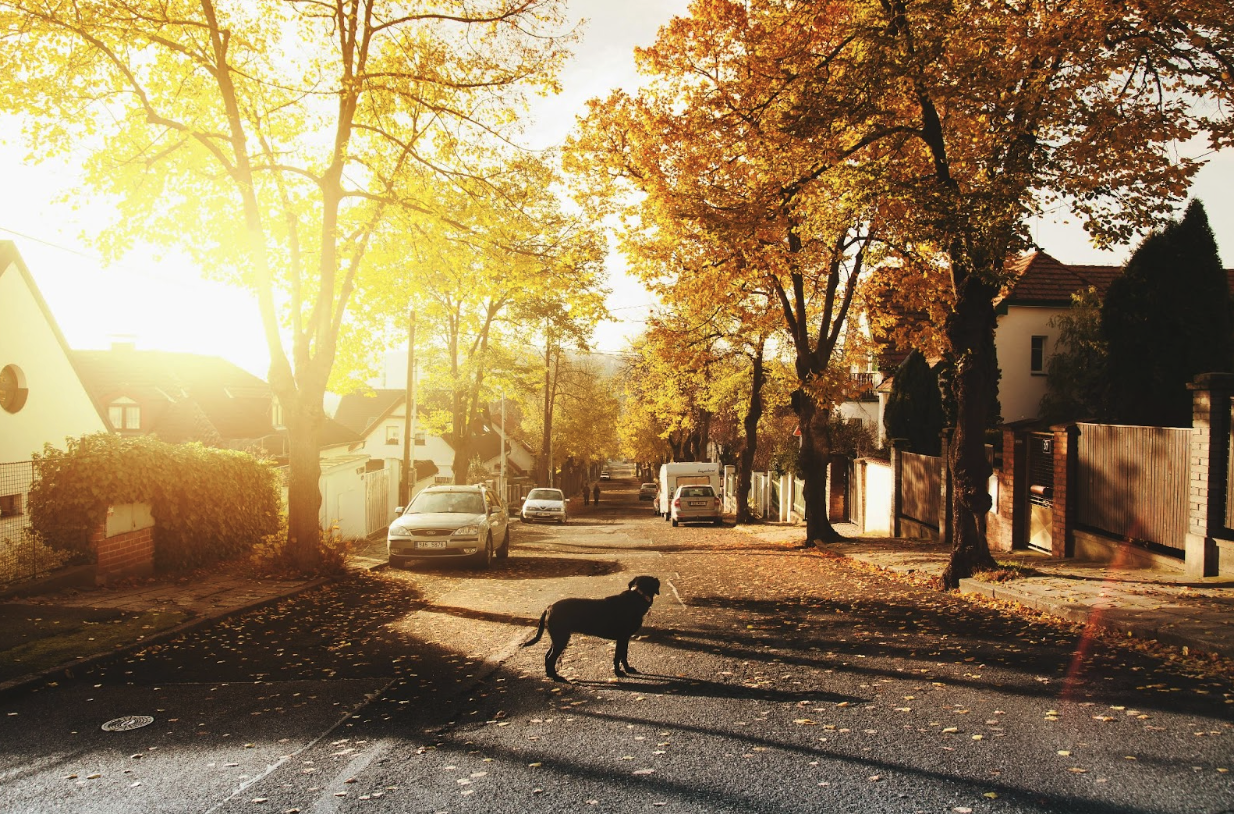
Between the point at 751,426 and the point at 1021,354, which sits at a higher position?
the point at 1021,354

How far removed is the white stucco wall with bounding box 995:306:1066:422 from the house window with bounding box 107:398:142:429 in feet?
117

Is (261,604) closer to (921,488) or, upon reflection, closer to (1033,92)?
(1033,92)

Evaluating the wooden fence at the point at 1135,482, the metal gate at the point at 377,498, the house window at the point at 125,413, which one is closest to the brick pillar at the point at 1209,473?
the wooden fence at the point at 1135,482

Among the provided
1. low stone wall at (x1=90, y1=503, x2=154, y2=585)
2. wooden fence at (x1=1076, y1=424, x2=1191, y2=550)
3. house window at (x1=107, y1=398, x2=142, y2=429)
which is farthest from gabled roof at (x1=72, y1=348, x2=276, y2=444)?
wooden fence at (x1=1076, y1=424, x2=1191, y2=550)

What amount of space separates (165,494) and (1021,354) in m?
28.5

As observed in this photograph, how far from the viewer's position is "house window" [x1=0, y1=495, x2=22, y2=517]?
11.8 metres

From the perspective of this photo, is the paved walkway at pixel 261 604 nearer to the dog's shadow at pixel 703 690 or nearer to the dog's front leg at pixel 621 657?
the dog's shadow at pixel 703 690

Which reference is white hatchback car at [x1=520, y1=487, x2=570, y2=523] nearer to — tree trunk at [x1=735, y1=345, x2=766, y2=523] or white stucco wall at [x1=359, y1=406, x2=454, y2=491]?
tree trunk at [x1=735, y1=345, x2=766, y2=523]

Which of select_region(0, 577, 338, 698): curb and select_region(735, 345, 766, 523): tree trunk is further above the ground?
select_region(735, 345, 766, 523): tree trunk

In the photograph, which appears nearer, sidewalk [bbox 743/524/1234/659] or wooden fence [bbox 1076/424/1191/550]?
sidewalk [bbox 743/524/1234/659]

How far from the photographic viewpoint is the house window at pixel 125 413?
124 feet

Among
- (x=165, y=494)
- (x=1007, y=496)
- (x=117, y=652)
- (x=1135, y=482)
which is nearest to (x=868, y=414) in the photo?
(x=1007, y=496)

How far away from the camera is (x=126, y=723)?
20.0 feet

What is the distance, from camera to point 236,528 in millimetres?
15992
